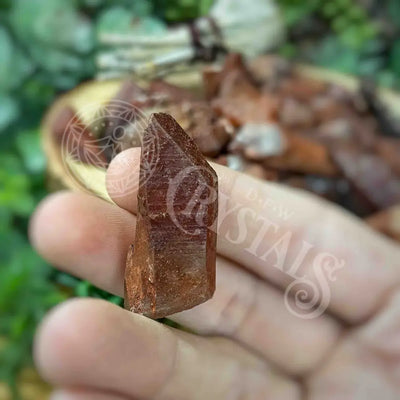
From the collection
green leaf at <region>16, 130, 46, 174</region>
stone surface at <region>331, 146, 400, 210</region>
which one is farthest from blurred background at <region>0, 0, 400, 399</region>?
stone surface at <region>331, 146, 400, 210</region>

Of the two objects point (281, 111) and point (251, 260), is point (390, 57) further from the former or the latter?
point (251, 260)

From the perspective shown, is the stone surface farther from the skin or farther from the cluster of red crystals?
the skin

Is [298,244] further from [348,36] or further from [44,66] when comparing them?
[348,36]

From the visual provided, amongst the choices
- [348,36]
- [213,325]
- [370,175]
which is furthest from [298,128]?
[213,325]

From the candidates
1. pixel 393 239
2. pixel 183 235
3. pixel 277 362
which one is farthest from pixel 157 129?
pixel 393 239

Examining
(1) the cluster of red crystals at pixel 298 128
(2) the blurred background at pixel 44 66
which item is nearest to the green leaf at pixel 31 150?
(2) the blurred background at pixel 44 66

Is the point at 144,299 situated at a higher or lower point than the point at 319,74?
higher
